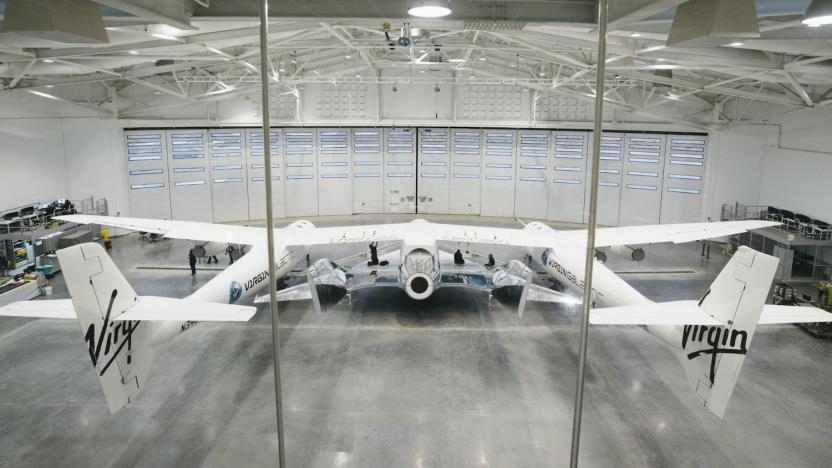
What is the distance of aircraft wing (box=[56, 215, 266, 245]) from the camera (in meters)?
19.8

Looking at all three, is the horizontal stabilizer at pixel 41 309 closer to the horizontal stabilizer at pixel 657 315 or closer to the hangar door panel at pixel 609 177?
the horizontal stabilizer at pixel 657 315

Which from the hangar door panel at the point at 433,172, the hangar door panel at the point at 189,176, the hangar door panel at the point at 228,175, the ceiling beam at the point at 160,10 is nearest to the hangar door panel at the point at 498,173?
the hangar door panel at the point at 433,172

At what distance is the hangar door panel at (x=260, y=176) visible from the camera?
33.2 metres

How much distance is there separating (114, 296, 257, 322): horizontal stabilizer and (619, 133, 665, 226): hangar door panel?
85.3 ft

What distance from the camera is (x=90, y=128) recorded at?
1107 inches

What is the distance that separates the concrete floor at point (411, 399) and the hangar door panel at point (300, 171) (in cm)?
1629

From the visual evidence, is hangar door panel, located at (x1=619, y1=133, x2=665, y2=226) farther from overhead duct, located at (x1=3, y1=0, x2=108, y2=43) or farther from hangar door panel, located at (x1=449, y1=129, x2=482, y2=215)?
overhead duct, located at (x1=3, y1=0, x2=108, y2=43)

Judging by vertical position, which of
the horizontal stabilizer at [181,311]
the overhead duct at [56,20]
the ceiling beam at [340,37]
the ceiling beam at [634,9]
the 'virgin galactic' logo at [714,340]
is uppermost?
the ceiling beam at [340,37]

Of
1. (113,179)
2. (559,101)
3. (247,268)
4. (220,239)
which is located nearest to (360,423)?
(247,268)

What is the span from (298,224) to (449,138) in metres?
14.1

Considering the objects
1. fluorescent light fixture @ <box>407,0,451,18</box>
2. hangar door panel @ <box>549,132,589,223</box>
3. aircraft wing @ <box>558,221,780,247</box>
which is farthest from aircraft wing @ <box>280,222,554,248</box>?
hangar door panel @ <box>549,132,589,223</box>

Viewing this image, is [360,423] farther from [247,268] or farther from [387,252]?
[387,252]

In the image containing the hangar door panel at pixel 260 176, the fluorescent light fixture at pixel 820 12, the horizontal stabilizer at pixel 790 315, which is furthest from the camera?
the hangar door panel at pixel 260 176

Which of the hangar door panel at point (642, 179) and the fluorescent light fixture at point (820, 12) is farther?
the hangar door panel at point (642, 179)
